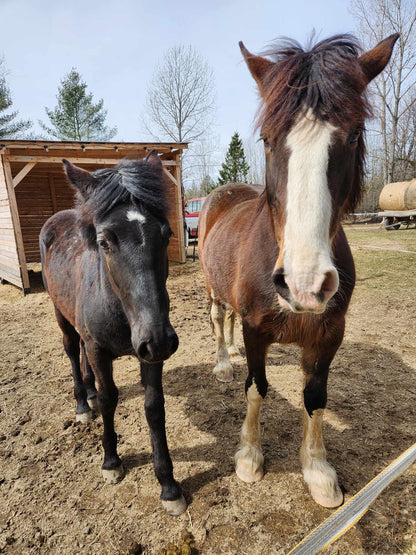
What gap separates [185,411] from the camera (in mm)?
3025

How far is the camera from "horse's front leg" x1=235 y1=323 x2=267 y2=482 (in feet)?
7.14

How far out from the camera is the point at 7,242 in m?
8.21

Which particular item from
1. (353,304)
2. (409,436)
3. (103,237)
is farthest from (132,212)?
(353,304)

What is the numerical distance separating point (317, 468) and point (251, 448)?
0.47 meters

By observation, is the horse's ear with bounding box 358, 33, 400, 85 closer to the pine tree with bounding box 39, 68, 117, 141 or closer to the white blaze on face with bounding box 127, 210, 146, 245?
the white blaze on face with bounding box 127, 210, 146, 245

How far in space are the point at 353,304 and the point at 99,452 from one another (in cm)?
496

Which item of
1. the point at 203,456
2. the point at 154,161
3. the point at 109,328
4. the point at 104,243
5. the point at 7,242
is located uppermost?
the point at 154,161

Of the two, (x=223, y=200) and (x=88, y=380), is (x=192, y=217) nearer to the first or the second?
(x=223, y=200)

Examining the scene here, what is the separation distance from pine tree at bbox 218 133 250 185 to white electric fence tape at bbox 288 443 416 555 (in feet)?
133

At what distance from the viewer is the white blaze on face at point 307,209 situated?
3.91ft

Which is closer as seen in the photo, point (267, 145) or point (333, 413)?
point (267, 145)

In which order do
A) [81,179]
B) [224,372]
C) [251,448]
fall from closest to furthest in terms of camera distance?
[81,179], [251,448], [224,372]

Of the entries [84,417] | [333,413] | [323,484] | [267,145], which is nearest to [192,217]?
[84,417]

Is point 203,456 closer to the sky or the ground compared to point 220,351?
closer to the ground
